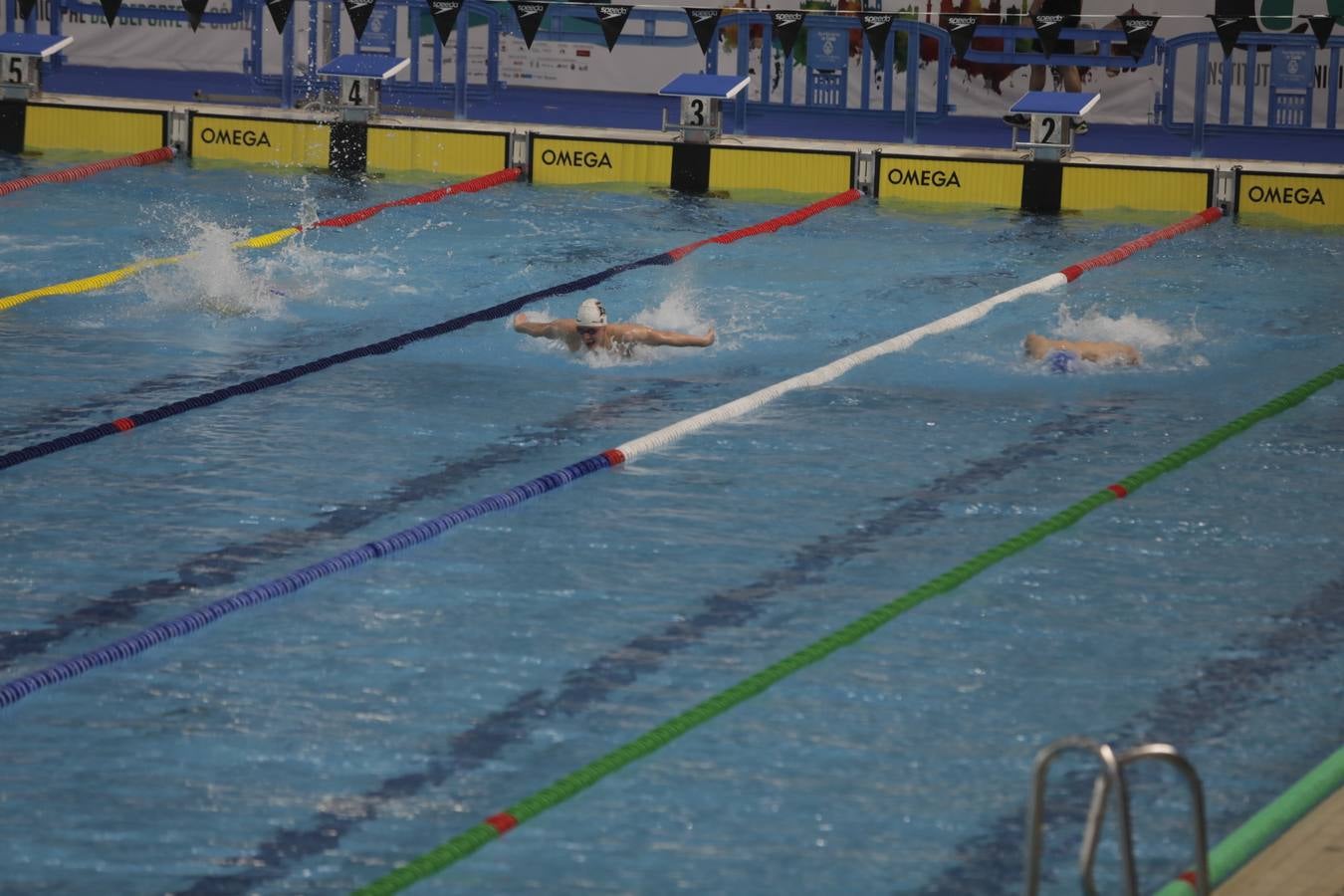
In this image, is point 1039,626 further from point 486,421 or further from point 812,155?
point 812,155

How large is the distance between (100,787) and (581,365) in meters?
4.51

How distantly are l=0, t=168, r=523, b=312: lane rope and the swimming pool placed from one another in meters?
0.19

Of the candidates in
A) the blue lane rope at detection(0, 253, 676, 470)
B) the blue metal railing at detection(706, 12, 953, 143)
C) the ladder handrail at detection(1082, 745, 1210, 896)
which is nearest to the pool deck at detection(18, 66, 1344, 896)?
the blue metal railing at detection(706, 12, 953, 143)

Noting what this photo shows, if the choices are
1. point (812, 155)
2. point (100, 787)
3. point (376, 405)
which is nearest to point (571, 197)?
point (812, 155)

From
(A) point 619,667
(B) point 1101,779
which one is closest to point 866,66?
(A) point 619,667

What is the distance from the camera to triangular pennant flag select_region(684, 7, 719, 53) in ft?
46.7

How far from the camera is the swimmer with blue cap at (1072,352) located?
851 centimetres

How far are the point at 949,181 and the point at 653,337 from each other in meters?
5.57

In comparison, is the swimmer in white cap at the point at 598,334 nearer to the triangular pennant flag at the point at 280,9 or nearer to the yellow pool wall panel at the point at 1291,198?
the yellow pool wall panel at the point at 1291,198

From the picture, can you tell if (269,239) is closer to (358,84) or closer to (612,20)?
(358,84)

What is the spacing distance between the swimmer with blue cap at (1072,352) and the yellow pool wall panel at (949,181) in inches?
196

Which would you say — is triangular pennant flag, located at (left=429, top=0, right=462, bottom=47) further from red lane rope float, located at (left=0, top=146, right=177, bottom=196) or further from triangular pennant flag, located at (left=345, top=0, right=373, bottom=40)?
red lane rope float, located at (left=0, top=146, right=177, bottom=196)

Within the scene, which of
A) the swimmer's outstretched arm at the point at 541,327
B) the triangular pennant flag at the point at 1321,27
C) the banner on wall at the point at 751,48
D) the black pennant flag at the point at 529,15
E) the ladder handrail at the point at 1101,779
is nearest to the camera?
the ladder handrail at the point at 1101,779

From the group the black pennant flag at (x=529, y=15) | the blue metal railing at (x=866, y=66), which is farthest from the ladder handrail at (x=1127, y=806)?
the black pennant flag at (x=529, y=15)
